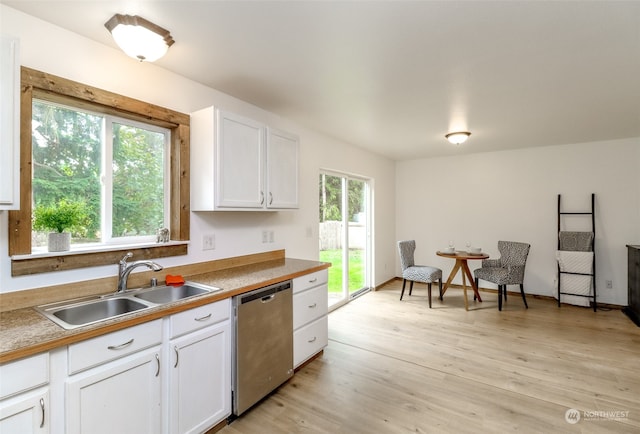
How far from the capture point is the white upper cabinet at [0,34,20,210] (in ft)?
4.30

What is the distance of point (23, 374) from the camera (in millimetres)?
1146

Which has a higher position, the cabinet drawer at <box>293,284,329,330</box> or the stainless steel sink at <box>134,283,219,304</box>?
the stainless steel sink at <box>134,283,219,304</box>

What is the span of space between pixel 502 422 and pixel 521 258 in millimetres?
3054

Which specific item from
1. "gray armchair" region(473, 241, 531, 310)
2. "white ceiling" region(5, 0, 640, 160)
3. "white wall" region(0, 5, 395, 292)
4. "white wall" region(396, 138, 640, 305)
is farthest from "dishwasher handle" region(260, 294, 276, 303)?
"white wall" region(396, 138, 640, 305)

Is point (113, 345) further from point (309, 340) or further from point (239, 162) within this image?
point (309, 340)

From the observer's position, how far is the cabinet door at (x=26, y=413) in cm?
111

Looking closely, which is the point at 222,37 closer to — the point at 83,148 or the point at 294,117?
the point at 83,148

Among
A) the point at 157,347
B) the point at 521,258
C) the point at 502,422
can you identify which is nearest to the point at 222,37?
the point at 157,347

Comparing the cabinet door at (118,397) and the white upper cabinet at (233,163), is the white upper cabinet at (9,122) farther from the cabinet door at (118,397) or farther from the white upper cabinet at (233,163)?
the white upper cabinet at (233,163)

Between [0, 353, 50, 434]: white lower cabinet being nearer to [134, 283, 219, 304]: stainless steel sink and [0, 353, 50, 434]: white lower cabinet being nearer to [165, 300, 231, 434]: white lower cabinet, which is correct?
[165, 300, 231, 434]: white lower cabinet

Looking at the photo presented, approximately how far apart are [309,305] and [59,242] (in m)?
1.79

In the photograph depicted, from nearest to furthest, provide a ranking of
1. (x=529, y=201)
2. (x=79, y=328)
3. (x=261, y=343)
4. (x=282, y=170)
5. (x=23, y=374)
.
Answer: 1. (x=23, y=374)
2. (x=79, y=328)
3. (x=261, y=343)
4. (x=282, y=170)
5. (x=529, y=201)

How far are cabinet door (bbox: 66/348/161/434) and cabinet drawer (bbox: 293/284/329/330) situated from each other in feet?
3.73

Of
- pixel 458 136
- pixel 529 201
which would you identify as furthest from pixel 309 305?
pixel 529 201
